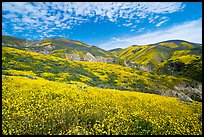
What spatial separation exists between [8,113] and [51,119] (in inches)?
132

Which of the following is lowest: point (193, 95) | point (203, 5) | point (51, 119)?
point (193, 95)

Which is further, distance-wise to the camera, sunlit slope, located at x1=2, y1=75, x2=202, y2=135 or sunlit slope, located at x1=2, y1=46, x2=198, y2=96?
sunlit slope, located at x1=2, y1=46, x2=198, y2=96

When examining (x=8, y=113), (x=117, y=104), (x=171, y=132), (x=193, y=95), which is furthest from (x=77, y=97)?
(x=193, y=95)

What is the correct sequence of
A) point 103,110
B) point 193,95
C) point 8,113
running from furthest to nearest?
point 193,95
point 103,110
point 8,113

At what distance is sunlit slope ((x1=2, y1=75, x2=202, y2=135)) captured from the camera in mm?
15562

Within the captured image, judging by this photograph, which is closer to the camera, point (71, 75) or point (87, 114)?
point (87, 114)

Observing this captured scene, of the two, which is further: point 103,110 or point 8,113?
point 103,110

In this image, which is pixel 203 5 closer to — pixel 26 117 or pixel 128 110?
pixel 128 110

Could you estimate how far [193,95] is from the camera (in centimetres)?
7319

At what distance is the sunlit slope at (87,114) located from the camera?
51.1 feet

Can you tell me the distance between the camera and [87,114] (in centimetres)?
1761

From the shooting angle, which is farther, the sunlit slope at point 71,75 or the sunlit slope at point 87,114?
the sunlit slope at point 71,75

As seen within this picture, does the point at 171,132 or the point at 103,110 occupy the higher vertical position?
the point at 103,110

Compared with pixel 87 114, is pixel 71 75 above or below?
above
